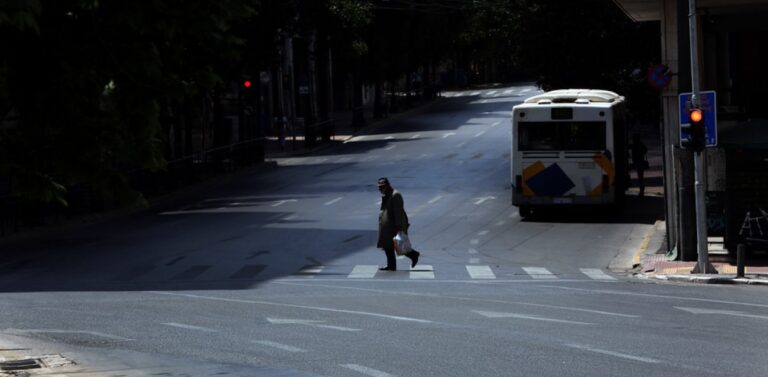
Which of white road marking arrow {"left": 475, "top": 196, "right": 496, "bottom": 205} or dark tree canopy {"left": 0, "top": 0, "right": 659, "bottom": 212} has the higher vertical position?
dark tree canopy {"left": 0, "top": 0, "right": 659, "bottom": 212}

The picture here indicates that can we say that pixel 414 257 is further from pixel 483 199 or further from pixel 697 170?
pixel 483 199

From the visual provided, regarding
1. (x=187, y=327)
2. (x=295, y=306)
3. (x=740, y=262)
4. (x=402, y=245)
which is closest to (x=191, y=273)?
(x=402, y=245)

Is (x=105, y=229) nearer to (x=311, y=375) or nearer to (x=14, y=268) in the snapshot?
(x=14, y=268)

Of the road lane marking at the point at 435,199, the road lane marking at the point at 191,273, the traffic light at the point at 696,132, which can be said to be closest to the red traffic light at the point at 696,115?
the traffic light at the point at 696,132

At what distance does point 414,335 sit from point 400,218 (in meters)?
10.0

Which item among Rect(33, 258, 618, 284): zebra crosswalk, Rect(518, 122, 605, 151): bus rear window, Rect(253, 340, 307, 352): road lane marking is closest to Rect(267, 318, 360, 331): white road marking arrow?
Rect(253, 340, 307, 352): road lane marking

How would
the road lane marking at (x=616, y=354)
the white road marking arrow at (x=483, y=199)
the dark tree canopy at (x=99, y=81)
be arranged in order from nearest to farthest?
the dark tree canopy at (x=99, y=81) < the road lane marking at (x=616, y=354) < the white road marking arrow at (x=483, y=199)

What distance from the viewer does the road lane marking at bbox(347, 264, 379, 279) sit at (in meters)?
27.4

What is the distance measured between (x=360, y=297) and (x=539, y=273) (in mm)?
5501

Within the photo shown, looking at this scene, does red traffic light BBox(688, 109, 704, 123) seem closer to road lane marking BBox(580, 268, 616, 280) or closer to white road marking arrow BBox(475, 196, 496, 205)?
road lane marking BBox(580, 268, 616, 280)

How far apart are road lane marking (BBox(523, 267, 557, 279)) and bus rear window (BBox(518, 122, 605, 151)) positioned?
9.98 meters

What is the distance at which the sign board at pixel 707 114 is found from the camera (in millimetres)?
27359

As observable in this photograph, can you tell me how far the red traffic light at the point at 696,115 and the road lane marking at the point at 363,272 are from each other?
264 inches

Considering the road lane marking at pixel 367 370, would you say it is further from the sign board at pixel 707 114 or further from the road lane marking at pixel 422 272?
the sign board at pixel 707 114
